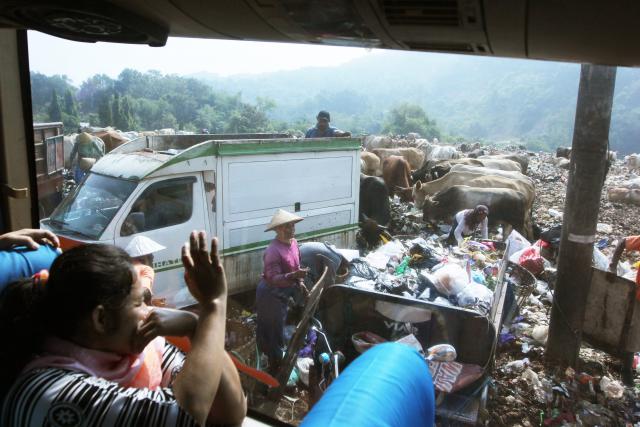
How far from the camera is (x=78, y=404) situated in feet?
2.50

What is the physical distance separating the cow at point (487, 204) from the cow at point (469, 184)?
1.47 ft

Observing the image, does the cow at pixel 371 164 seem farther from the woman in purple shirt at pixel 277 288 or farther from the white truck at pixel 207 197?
the woman in purple shirt at pixel 277 288

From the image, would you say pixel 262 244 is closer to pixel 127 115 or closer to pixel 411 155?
pixel 411 155

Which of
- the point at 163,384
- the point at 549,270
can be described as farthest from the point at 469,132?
the point at 163,384

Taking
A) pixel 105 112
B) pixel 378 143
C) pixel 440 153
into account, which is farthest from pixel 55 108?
pixel 440 153

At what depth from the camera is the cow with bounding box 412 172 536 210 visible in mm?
8797

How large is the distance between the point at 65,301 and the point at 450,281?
330 cm

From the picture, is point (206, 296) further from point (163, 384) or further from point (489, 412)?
point (489, 412)

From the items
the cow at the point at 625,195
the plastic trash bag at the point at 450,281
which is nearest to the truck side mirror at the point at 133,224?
the plastic trash bag at the point at 450,281

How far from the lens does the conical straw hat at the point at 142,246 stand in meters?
3.60

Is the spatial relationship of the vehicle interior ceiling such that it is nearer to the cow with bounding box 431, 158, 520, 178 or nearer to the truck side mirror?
the truck side mirror

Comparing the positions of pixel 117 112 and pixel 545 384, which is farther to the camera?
pixel 117 112

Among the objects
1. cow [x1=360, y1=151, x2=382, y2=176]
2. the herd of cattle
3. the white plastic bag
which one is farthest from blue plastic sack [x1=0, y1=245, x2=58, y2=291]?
cow [x1=360, y1=151, x2=382, y2=176]

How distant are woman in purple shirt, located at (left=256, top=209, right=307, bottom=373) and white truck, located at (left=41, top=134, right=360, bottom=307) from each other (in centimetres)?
69
